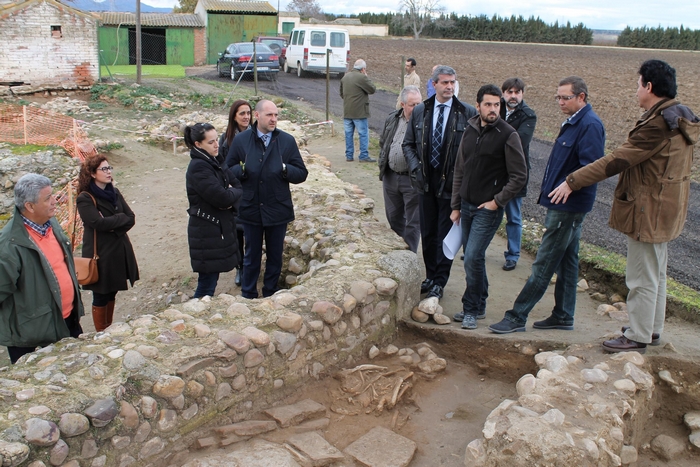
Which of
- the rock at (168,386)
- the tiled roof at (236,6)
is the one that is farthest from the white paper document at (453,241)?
the tiled roof at (236,6)

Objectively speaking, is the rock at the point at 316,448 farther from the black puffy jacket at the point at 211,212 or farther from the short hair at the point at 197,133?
the short hair at the point at 197,133

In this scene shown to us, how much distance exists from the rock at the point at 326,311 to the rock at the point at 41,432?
71.9 inches

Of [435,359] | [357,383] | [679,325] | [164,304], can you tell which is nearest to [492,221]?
[435,359]

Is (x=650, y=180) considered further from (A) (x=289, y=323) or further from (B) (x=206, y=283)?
(B) (x=206, y=283)

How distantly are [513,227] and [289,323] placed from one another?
317 cm

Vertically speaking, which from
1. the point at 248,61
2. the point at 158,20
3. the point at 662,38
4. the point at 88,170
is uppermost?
the point at 662,38

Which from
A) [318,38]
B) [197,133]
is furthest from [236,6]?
[197,133]

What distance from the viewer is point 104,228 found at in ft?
16.3

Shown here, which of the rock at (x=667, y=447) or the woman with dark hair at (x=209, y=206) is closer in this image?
the rock at (x=667, y=447)

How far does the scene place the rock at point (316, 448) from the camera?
3431 millimetres

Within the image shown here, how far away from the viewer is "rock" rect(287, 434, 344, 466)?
3.43m

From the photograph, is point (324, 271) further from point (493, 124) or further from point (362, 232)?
point (493, 124)

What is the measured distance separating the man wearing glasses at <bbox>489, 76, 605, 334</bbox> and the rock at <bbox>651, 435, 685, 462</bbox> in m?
1.19

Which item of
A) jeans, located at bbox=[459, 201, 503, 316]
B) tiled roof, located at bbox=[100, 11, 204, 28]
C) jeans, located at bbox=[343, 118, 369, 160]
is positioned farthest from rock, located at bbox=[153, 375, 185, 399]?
tiled roof, located at bbox=[100, 11, 204, 28]
